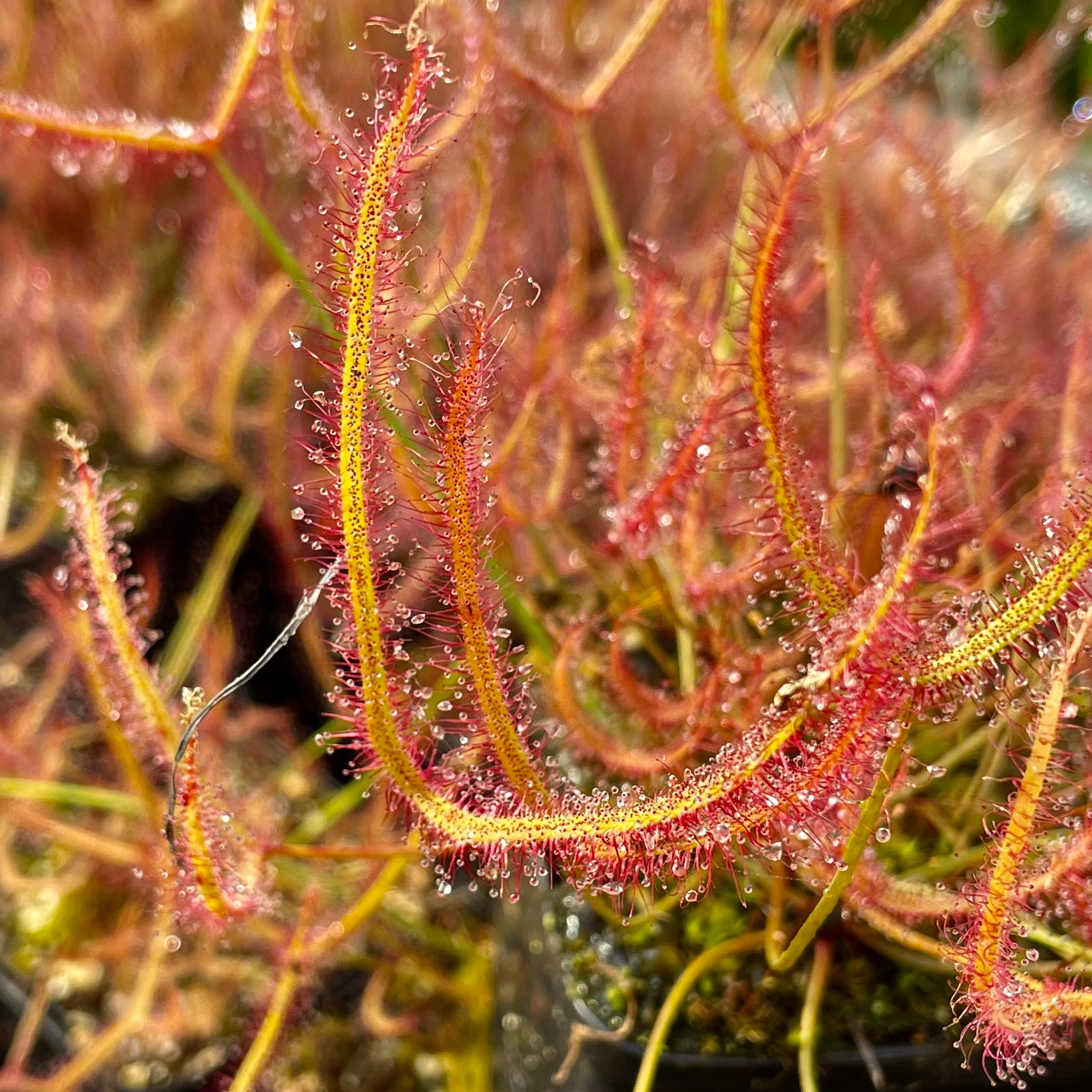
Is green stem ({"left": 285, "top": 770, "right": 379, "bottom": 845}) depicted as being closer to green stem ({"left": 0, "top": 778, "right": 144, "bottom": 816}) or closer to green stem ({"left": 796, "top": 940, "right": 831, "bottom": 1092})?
green stem ({"left": 0, "top": 778, "right": 144, "bottom": 816})

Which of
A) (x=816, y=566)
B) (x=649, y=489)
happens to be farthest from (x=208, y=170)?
(x=816, y=566)

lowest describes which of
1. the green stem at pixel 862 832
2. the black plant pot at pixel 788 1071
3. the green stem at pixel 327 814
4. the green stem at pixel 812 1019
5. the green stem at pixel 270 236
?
the green stem at pixel 327 814

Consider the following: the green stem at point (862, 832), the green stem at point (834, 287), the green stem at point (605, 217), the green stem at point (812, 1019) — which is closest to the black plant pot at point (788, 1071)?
the green stem at point (812, 1019)

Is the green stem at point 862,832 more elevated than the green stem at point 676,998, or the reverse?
the green stem at point 862,832

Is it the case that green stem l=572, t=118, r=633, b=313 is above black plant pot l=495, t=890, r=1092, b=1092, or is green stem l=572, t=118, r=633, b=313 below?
above

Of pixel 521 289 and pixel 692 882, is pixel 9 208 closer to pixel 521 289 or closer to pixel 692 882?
pixel 521 289

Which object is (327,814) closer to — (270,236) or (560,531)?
(560,531)

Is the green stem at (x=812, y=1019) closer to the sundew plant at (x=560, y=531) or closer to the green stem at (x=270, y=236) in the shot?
the sundew plant at (x=560, y=531)

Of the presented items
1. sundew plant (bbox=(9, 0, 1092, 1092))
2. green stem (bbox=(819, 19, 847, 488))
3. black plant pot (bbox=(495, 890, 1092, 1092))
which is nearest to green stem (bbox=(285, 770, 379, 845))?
sundew plant (bbox=(9, 0, 1092, 1092))
